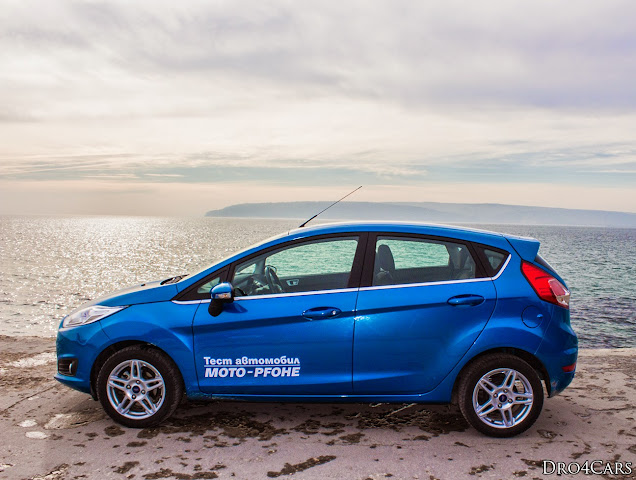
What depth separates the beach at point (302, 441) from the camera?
378cm

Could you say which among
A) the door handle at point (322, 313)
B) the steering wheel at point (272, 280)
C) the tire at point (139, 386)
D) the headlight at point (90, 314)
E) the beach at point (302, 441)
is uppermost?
the steering wheel at point (272, 280)

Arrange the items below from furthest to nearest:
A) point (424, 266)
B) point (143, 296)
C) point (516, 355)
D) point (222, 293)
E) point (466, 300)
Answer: point (424, 266), point (143, 296), point (516, 355), point (466, 300), point (222, 293)

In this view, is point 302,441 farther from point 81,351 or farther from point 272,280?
point 81,351

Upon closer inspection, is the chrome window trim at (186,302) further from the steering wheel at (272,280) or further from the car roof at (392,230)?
the car roof at (392,230)

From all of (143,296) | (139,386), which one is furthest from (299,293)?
(139,386)

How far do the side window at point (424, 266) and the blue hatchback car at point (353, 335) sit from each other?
1 centimetres

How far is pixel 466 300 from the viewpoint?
4316mm

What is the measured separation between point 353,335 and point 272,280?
2.65ft

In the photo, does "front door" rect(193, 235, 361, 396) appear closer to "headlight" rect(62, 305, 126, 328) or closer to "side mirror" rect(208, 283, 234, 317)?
"side mirror" rect(208, 283, 234, 317)

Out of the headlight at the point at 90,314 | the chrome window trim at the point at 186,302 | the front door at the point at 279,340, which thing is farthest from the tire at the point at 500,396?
the headlight at the point at 90,314

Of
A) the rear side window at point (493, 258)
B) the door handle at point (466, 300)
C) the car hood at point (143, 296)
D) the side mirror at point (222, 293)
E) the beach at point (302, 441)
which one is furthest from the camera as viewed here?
the car hood at point (143, 296)

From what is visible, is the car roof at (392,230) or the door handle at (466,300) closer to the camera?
the door handle at (466,300)

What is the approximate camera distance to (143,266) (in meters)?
48.5

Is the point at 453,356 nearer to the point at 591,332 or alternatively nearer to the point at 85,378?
the point at 85,378
